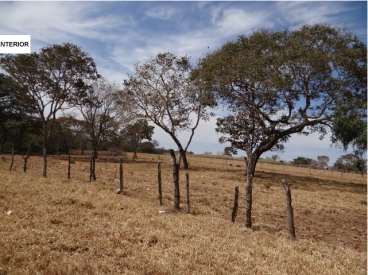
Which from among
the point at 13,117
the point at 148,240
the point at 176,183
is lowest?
the point at 148,240

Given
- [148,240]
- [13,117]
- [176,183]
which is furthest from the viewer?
[13,117]

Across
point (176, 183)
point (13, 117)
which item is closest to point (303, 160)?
point (13, 117)

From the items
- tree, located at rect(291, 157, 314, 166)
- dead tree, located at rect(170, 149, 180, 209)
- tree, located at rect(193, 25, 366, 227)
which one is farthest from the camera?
tree, located at rect(291, 157, 314, 166)

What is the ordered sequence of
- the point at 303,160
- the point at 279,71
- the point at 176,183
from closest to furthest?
the point at 176,183 → the point at 279,71 → the point at 303,160

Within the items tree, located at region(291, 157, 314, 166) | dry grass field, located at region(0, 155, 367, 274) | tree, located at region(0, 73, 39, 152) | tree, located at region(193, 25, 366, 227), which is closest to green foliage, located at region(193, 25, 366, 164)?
tree, located at region(193, 25, 366, 227)

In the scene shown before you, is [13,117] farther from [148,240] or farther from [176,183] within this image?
[148,240]

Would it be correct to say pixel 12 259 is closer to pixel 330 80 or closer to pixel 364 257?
pixel 364 257

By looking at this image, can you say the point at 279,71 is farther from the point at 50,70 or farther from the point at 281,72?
the point at 50,70

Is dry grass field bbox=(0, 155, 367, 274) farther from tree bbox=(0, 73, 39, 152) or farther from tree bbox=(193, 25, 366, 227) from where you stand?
tree bbox=(0, 73, 39, 152)

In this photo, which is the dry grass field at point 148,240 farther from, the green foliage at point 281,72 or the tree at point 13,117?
the tree at point 13,117

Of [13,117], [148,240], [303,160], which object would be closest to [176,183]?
[148,240]

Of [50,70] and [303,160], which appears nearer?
[50,70]

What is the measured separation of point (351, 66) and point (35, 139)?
46.5 meters

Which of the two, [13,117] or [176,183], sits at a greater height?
[13,117]
